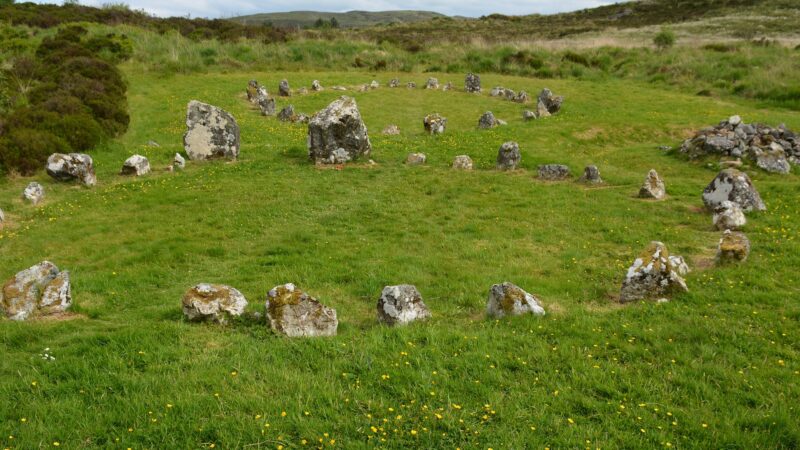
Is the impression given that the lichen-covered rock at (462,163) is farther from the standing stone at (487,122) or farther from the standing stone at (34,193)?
the standing stone at (34,193)

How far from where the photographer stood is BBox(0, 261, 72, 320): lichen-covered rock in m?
9.67

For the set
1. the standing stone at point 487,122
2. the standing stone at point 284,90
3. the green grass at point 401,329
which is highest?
the standing stone at point 284,90

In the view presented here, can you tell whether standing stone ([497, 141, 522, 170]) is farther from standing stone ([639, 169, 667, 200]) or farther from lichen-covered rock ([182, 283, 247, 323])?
lichen-covered rock ([182, 283, 247, 323])

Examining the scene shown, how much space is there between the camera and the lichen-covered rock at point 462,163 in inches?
854

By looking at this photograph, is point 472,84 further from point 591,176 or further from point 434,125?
point 591,176

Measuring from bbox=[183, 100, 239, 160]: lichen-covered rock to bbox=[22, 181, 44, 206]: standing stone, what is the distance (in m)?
5.70

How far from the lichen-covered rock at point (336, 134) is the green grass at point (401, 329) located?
1.07 metres

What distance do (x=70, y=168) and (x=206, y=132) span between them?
203 inches

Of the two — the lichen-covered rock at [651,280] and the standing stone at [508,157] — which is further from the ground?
the standing stone at [508,157]

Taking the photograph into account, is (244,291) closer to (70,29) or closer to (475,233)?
(475,233)

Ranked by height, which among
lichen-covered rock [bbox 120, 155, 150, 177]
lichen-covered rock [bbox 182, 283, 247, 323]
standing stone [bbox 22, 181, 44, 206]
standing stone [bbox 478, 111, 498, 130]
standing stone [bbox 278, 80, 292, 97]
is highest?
standing stone [bbox 278, 80, 292, 97]

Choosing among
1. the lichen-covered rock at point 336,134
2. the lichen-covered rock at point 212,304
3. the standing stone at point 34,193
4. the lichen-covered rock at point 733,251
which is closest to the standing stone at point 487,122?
the lichen-covered rock at point 336,134

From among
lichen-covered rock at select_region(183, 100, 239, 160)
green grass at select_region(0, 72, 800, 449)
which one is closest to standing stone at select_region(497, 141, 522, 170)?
green grass at select_region(0, 72, 800, 449)

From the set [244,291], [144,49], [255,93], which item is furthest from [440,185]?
[144,49]
